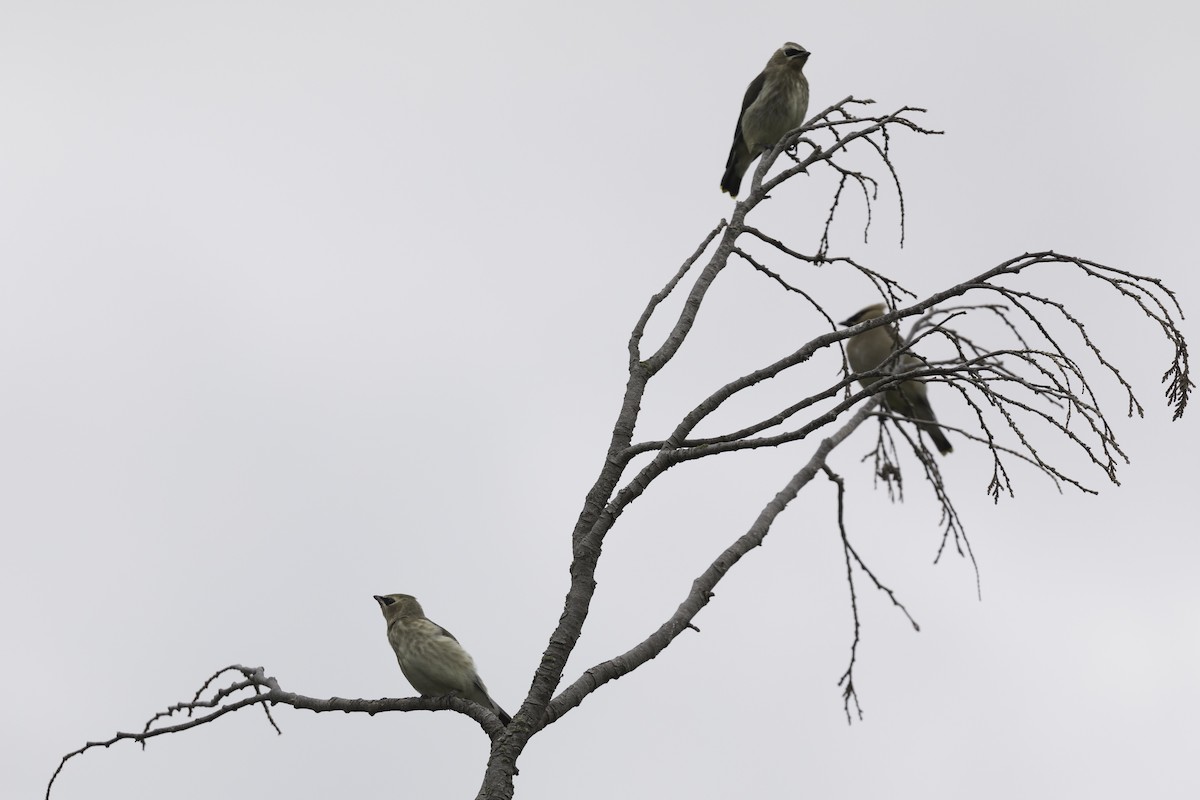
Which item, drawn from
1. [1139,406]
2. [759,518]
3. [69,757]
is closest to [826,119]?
[759,518]

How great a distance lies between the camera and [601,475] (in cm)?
388

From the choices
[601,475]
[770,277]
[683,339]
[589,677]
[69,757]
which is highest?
[770,277]

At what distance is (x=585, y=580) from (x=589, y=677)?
0.87ft

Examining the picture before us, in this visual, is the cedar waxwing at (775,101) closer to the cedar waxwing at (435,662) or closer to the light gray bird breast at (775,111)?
the light gray bird breast at (775,111)

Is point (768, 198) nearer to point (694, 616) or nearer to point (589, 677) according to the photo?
point (694, 616)

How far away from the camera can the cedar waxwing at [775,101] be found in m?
8.00

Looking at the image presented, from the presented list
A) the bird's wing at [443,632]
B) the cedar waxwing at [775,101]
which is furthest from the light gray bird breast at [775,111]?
the bird's wing at [443,632]

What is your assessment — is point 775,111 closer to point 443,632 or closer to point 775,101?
point 775,101

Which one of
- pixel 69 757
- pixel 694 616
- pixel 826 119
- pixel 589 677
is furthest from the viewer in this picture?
pixel 826 119

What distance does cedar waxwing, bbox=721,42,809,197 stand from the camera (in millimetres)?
8000

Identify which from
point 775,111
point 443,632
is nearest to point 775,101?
point 775,111

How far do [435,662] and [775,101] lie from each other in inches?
155

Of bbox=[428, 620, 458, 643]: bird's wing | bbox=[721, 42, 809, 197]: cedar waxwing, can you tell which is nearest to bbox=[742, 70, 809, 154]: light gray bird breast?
bbox=[721, 42, 809, 197]: cedar waxwing

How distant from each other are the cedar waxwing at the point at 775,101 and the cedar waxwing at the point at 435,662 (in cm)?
353
